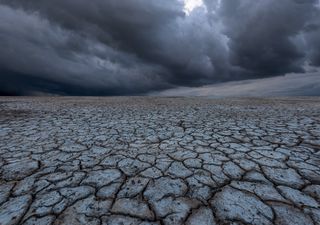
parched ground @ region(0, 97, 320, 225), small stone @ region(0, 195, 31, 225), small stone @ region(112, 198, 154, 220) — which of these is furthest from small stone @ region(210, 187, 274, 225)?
small stone @ region(0, 195, 31, 225)

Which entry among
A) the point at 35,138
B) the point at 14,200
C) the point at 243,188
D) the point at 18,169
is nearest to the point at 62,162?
the point at 18,169

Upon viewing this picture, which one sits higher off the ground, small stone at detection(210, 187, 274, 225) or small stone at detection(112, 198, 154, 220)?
small stone at detection(112, 198, 154, 220)

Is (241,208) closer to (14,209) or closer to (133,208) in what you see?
(133,208)

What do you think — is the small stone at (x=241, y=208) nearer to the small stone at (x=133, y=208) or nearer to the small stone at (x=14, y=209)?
the small stone at (x=133, y=208)

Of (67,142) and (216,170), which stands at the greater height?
(67,142)

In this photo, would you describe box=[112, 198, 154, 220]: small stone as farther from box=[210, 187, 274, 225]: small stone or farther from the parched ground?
box=[210, 187, 274, 225]: small stone

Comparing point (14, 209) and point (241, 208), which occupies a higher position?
point (14, 209)

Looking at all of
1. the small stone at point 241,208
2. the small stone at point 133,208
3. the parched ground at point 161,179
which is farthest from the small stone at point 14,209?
the small stone at point 241,208

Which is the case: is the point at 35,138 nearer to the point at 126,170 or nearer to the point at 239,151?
the point at 126,170

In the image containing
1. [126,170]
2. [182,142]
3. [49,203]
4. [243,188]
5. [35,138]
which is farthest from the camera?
[35,138]

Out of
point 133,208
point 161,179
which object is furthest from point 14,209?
point 161,179

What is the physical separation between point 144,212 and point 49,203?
0.82 metres

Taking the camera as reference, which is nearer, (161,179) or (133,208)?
(133,208)

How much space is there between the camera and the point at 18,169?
1.94 meters
